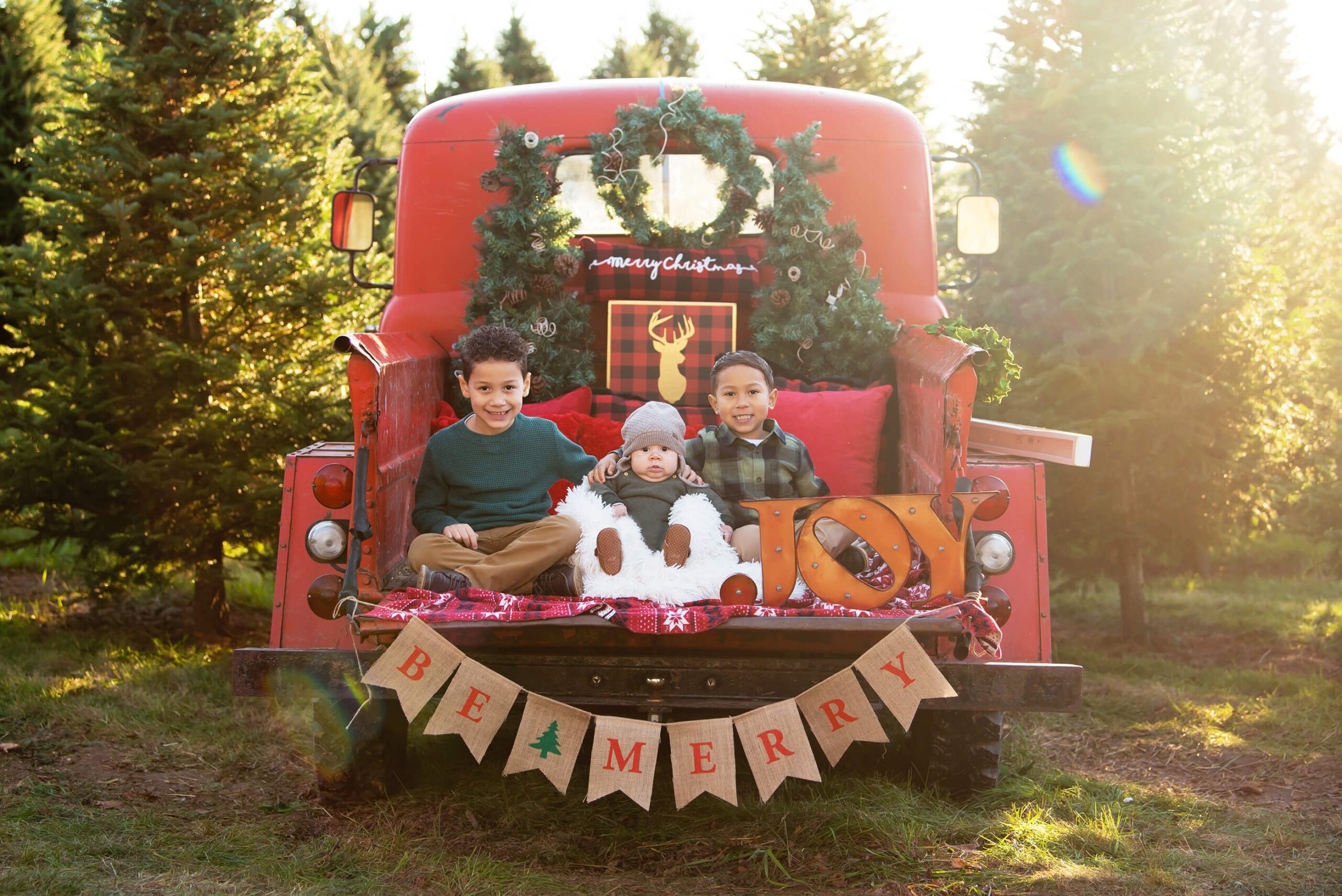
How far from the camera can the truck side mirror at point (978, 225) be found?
5707 millimetres

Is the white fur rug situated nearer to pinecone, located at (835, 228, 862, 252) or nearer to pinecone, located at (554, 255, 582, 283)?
pinecone, located at (554, 255, 582, 283)

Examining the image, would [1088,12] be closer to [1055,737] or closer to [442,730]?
[1055,737]

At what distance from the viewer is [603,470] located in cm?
393

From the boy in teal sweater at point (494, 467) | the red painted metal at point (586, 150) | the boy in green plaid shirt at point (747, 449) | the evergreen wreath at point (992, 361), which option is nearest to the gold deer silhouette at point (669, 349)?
the red painted metal at point (586, 150)

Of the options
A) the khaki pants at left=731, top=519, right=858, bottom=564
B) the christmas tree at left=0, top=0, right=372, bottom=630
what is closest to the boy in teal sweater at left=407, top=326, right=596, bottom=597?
the khaki pants at left=731, top=519, right=858, bottom=564

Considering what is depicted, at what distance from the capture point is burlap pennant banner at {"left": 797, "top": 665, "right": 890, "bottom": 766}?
307cm

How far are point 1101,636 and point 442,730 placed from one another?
242 inches

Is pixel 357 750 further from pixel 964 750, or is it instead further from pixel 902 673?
pixel 964 750

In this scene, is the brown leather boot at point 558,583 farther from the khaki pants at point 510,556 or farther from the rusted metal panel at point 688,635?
the rusted metal panel at point 688,635

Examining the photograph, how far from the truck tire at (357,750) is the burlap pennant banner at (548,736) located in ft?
2.21

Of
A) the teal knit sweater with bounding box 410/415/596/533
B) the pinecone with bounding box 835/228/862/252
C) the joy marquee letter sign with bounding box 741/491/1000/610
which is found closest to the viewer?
the joy marquee letter sign with bounding box 741/491/1000/610

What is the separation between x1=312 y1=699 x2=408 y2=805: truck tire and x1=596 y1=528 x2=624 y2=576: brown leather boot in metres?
0.82

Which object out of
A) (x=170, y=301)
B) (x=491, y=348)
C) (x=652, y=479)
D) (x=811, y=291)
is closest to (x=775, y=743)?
(x=652, y=479)

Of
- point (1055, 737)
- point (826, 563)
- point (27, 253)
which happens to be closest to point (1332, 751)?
point (1055, 737)
